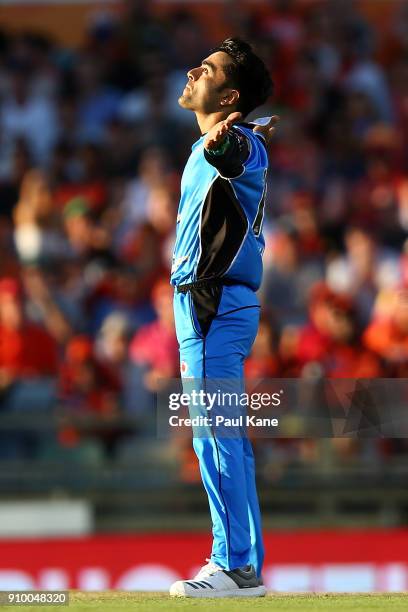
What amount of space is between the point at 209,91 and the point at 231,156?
18.9 inches

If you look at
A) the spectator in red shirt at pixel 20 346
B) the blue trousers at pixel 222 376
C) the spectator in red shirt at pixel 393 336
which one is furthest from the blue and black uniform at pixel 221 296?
the spectator in red shirt at pixel 20 346

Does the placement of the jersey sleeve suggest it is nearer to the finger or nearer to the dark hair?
the finger

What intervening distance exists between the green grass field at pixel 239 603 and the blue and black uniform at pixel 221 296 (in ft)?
0.74

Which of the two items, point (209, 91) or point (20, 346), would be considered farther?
point (20, 346)

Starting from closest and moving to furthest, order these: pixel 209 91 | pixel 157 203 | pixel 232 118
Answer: pixel 232 118 → pixel 209 91 → pixel 157 203

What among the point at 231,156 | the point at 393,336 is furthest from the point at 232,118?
the point at 393,336

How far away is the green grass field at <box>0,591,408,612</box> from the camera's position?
5102 mm

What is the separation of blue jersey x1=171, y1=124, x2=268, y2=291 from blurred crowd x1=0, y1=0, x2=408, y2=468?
389 centimetres

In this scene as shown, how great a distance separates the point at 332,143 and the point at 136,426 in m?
3.76

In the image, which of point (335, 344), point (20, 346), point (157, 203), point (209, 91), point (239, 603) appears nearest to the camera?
point (239, 603)

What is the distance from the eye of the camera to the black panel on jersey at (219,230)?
17.4 ft

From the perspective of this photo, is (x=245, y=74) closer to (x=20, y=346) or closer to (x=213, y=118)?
(x=213, y=118)

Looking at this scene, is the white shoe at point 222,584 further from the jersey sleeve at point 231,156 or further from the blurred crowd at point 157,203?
the blurred crowd at point 157,203

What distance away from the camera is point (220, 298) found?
5.33 meters
